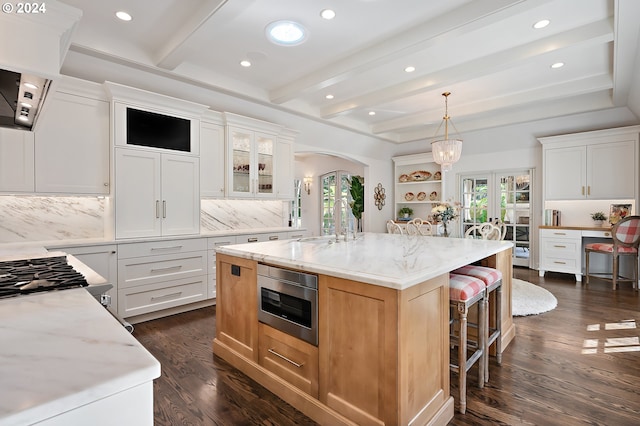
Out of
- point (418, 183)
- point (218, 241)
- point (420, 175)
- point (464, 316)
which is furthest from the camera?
point (418, 183)

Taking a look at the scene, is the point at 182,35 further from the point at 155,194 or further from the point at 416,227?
the point at 416,227

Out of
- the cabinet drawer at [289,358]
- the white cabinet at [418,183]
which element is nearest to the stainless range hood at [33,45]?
the cabinet drawer at [289,358]

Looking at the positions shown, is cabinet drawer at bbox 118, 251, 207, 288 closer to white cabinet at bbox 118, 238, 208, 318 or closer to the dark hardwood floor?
white cabinet at bbox 118, 238, 208, 318

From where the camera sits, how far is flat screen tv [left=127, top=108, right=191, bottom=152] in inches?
139

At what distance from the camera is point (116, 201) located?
3.38 meters

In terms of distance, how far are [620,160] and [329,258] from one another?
584 centimetres

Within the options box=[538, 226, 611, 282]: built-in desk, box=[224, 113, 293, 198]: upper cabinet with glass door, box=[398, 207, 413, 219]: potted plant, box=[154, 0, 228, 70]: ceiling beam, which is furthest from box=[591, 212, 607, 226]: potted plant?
box=[154, 0, 228, 70]: ceiling beam

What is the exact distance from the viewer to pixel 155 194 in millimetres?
3684

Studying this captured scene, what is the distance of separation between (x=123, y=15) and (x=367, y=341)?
3.44 meters

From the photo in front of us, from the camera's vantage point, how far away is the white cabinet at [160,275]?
3.40 m

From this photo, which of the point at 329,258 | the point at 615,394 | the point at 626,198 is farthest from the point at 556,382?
the point at 626,198

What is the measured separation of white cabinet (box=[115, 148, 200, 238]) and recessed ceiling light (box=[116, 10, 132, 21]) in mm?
1229

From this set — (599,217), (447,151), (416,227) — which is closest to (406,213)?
(416,227)

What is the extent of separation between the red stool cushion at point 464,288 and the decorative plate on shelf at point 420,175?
582 centimetres
